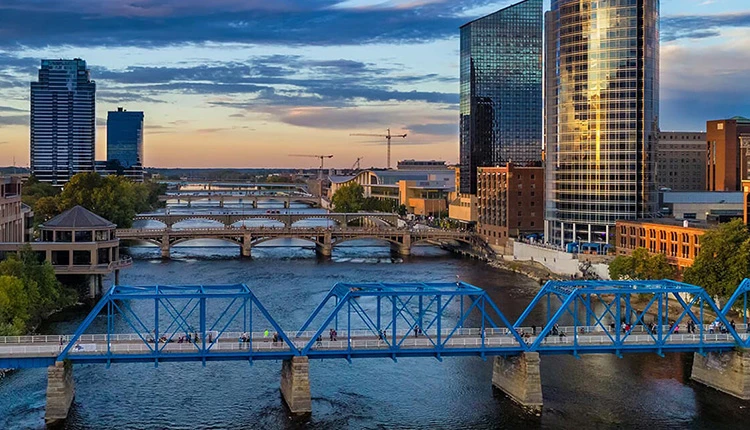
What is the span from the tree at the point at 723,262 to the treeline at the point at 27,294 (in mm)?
48317

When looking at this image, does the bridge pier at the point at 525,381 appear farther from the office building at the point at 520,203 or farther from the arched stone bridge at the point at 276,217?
the arched stone bridge at the point at 276,217

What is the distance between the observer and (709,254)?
72.0 meters

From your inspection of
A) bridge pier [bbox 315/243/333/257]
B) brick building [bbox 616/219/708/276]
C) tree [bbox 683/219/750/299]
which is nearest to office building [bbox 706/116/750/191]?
brick building [bbox 616/219/708/276]

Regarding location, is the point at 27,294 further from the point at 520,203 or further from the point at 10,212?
the point at 520,203

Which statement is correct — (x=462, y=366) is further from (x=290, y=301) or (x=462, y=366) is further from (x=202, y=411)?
(x=290, y=301)

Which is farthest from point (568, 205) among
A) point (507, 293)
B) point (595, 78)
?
point (507, 293)

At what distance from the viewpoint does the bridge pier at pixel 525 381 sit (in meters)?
48.5

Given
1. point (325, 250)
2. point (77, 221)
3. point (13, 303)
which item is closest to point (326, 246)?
point (325, 250)

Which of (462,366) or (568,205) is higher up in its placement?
(568,205)

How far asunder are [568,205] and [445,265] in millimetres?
16857

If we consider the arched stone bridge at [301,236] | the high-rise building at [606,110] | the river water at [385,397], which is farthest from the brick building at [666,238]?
the arched stone bridge at [301,236]

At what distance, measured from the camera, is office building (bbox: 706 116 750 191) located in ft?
518

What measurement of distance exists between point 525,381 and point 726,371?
12.4 metres

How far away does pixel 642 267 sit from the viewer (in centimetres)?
8200
